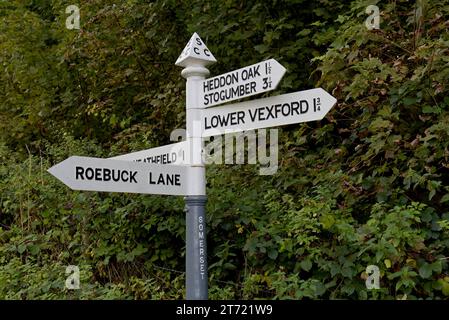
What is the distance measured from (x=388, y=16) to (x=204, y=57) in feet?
6.84

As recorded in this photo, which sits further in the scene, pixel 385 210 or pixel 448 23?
pixel 448 23

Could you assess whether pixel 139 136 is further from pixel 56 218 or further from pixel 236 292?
pixel 236 292

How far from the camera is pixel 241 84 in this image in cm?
348

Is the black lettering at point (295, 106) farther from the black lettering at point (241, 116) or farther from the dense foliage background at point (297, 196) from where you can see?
the dense foliage background at point (297, 196)

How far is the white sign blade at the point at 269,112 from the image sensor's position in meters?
3.23

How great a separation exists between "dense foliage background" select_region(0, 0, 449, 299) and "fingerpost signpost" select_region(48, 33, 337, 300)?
753mm

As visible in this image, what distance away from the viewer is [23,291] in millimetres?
4477

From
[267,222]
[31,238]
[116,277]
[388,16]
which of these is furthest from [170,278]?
[388,16]

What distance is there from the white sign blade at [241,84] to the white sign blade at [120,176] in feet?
1.51

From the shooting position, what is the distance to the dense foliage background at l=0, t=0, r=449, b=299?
151 inches

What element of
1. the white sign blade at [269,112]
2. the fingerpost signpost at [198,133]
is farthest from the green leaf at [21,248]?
the white sign blade at [269,112]

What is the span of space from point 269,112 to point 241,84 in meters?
0.26

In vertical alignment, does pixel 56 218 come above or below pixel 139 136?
below

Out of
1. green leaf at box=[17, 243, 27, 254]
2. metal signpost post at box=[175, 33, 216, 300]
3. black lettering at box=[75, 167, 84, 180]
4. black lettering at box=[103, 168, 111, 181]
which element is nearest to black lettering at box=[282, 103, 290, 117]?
metal signpost post at box=[175, 33, 216, 300]
